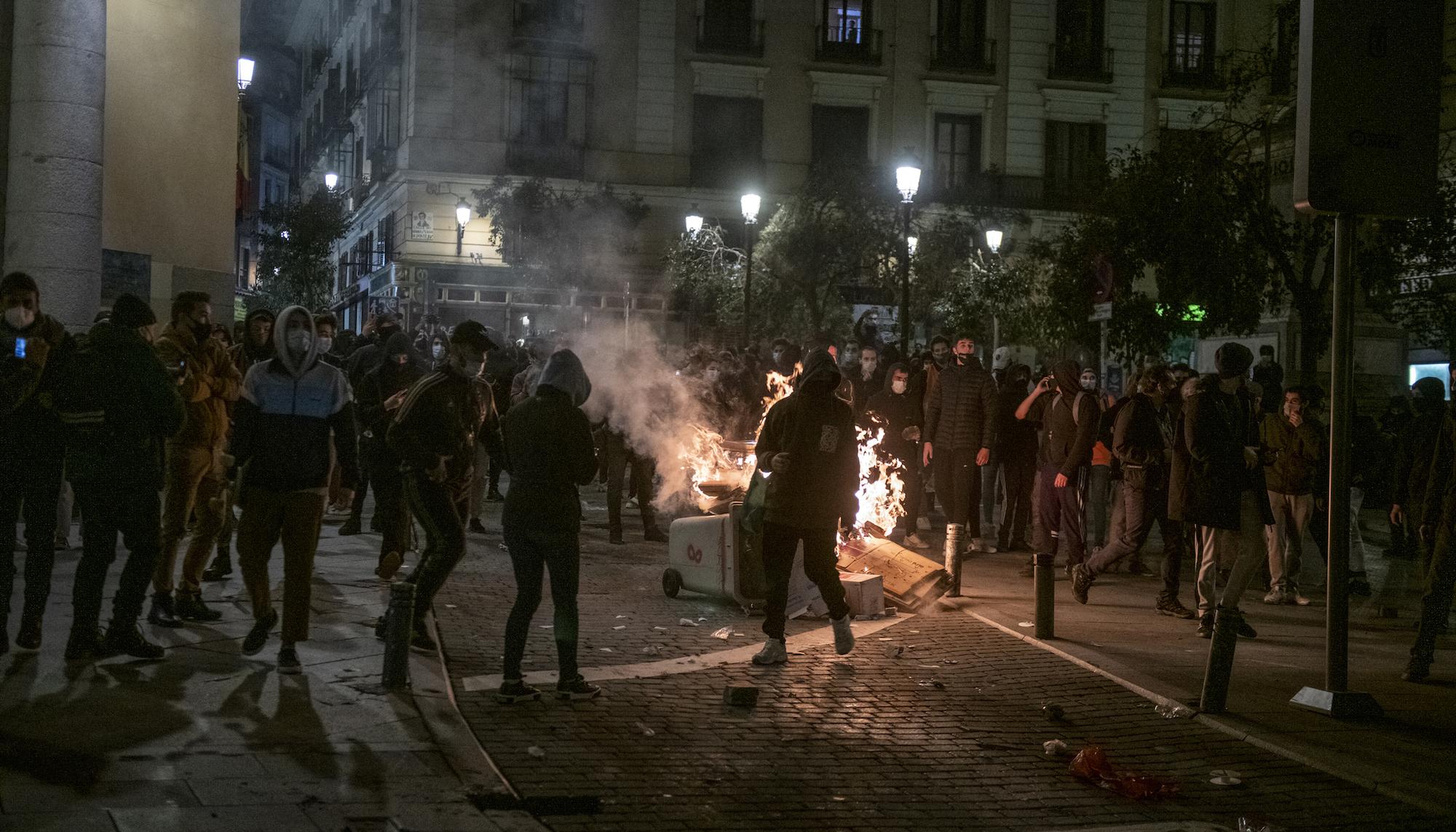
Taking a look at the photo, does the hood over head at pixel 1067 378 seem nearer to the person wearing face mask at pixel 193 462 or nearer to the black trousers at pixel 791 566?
the black trousers at pixel 791 566

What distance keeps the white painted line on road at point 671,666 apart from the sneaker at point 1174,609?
239 centimetres

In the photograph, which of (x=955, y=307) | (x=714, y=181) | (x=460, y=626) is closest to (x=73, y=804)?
(x=460, y=626)

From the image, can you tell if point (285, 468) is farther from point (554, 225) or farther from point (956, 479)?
point (554, 225)

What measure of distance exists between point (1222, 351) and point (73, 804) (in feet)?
24.8

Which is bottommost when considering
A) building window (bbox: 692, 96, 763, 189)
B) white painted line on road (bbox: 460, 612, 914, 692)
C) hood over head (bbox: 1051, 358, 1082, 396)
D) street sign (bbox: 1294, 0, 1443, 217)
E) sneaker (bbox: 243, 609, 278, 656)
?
white painted line on road (bbox: 460, 612, 914, 692)

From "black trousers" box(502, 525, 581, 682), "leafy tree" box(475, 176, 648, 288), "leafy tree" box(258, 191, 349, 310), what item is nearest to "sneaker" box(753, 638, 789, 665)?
"black trousers" box(502, 525, 581, 682)

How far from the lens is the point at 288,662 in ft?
22.7

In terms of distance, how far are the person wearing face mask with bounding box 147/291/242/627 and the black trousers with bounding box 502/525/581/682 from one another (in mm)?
2446

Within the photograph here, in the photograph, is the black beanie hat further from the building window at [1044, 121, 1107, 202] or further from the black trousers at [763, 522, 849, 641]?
the building window at [1044, 121, 1107, 202]

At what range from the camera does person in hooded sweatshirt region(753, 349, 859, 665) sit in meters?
7.98

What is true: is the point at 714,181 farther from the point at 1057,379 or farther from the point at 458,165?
the point at 1057,379

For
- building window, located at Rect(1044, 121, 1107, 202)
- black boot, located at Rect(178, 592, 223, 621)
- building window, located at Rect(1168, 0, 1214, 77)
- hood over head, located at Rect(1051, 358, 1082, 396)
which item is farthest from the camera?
building window, located at Rect(1168, 0, 1214, 77)

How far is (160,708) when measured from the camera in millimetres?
6090

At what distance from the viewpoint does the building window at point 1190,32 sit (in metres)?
41.0
